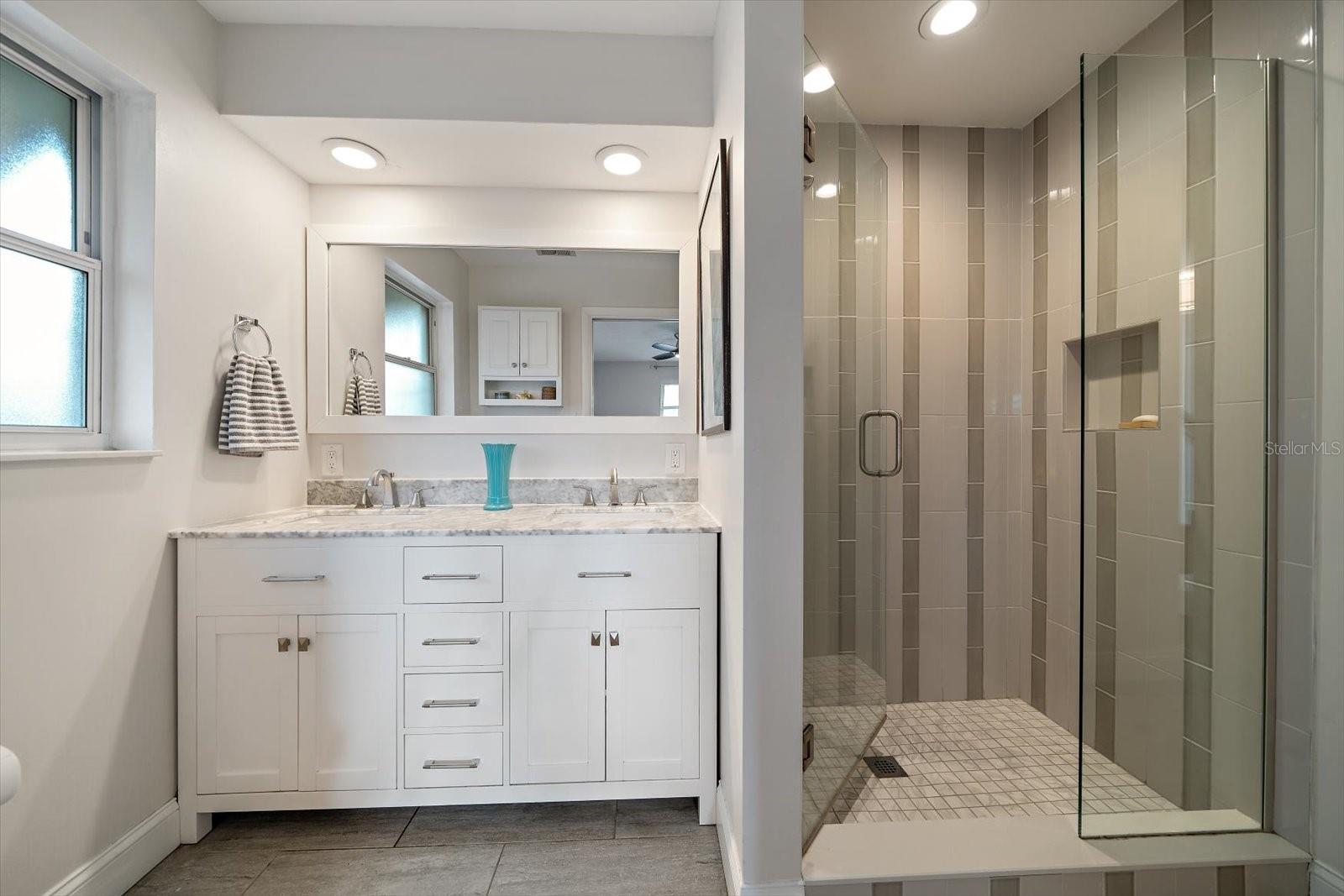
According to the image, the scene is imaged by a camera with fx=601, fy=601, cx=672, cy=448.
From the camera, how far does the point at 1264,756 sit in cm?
150

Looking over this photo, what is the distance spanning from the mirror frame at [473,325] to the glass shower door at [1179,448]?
142cm

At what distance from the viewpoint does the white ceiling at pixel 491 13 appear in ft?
6.04

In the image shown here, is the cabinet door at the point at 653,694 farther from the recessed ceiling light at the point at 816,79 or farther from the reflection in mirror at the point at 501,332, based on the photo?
the recessed ceiling light at the point at 816,79

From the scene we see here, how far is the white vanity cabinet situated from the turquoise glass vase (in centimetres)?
56

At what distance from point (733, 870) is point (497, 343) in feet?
6.56

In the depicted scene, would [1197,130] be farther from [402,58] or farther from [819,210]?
[402,58]

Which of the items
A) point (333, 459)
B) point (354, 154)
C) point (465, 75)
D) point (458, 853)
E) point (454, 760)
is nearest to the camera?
point (458, 853)

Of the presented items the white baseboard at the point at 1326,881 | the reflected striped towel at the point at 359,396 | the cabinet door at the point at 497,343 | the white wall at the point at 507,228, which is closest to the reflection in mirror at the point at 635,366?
the white wall at the point at 507,228

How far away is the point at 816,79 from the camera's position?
1.55 m

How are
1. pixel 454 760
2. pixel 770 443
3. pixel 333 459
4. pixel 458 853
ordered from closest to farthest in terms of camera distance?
pixel 770 443
pixel 458 853
pixel 454 760
pixel 333 459

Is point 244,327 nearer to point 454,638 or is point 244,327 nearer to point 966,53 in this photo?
point 454,638

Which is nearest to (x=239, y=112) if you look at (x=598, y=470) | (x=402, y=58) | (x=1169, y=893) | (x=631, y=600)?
(x=402, y=58)

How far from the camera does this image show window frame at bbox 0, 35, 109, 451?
1.53 meters

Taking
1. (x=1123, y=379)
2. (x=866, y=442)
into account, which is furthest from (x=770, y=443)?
(x=1123, y=379)
